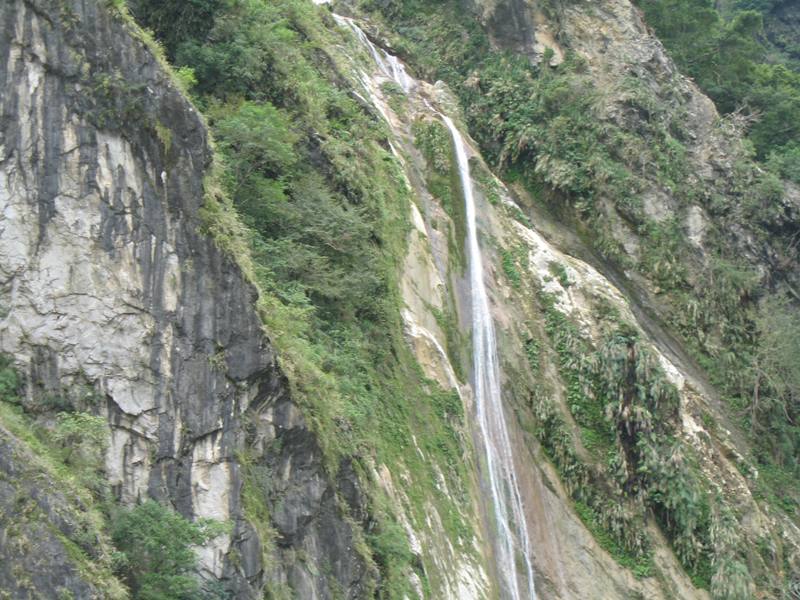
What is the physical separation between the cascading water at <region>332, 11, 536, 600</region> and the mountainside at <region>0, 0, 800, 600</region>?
106 mm

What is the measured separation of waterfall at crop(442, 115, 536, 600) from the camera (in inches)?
779

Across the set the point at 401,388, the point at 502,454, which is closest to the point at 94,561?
the point at 401,388

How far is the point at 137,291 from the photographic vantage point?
11.7 meters

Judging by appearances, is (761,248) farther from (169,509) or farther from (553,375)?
(169,509)

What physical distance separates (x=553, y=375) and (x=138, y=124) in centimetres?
1462

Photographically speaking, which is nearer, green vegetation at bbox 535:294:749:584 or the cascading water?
the cascading water

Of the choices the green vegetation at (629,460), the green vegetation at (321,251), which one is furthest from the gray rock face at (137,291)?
the green vegetation at (629,460)

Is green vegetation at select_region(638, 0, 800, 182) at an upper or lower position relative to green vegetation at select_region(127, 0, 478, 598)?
Result: upper

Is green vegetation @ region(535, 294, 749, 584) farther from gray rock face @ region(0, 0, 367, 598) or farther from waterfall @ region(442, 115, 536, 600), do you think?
gray rock face @ region(0, 0, 367, 598)

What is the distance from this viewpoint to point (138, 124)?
12.2 metres

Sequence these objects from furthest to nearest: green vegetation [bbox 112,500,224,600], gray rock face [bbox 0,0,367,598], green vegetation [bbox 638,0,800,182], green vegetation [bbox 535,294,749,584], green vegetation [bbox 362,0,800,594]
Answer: green vegetation [bbox 638,0,800,182], green vegetation [bbox 362,0,800,594], green vegetation [bbox 535,294,749,584], gray rock face [bbox 0,0,367,598], green vegetation [bbox 112,500,224,600]

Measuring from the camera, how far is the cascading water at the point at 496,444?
19.7 m

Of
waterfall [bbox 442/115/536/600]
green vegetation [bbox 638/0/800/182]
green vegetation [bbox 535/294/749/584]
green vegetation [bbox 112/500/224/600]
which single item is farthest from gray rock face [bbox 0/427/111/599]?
green vegetation [bbox 638/0/800/182]

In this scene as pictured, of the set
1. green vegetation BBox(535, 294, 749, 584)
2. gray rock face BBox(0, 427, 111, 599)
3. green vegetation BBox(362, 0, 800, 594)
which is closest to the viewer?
gray rock face BBox(0, 427, 111, 599)
